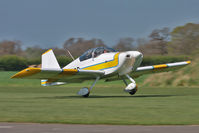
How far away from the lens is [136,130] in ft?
22.9

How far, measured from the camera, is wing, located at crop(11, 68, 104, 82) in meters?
16.5

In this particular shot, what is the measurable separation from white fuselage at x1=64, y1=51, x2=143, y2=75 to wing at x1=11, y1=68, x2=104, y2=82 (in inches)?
18.1

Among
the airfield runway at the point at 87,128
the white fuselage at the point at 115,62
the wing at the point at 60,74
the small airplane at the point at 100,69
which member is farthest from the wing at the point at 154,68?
the airfield runway at the point at 87,128

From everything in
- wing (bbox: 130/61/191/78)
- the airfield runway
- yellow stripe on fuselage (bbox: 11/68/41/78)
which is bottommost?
the airfield runway

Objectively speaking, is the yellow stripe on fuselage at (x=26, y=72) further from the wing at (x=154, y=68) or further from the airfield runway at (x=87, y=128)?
the airfield runway at (x=87, y=128)

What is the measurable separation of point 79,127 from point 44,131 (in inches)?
31.9

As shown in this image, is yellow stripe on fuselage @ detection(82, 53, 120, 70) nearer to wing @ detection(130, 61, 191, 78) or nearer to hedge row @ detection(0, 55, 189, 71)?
wing @ detection(130, 61, 191, 78)

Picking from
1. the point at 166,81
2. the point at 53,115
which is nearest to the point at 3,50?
the point at 166,81

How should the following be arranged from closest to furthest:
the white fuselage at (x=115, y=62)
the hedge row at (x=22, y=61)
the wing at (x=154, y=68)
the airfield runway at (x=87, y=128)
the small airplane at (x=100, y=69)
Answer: the airfield runway at (x=87, y=128)
the small airplane at (x=100, y=69)
the white fuselage at (x=115, y=62)
the wing at (x=154, y=68)
the hedge row at (x=22, y=61)

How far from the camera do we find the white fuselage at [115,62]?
727 inches

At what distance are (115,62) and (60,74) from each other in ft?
9.35

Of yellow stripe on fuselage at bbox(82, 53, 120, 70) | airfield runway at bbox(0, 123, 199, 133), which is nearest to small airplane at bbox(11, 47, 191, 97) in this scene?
yellow stripe on fuselage at bbox(82, 53, 120, 70)

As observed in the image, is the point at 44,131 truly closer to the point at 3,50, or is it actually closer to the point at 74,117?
the point at 74,117

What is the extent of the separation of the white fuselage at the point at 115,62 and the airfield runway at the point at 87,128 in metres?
11.1
